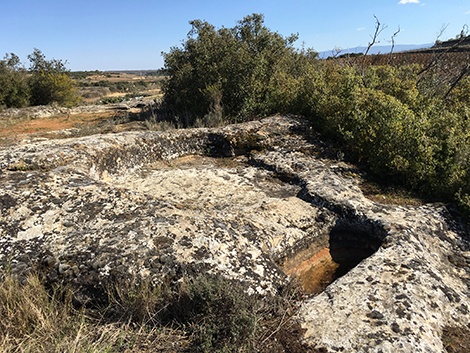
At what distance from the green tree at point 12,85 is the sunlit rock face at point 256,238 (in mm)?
19565

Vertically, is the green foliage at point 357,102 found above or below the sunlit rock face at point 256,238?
above

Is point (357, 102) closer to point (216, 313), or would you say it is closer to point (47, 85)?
point (216, 313)

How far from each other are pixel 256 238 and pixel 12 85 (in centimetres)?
2368

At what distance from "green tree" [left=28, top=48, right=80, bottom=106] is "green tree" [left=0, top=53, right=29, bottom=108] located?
2.43ft

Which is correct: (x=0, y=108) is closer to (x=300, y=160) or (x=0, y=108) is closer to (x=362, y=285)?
(x=300, y=160)

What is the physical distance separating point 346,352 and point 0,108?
20191 millimetres

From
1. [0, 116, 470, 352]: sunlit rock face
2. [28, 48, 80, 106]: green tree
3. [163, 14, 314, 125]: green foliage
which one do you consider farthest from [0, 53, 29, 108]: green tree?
[0, 116, 470, 352]: sunlit rock face

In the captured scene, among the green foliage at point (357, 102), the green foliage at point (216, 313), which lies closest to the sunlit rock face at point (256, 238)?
the green foliage at point (216, 313)

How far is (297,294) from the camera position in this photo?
2586 mm

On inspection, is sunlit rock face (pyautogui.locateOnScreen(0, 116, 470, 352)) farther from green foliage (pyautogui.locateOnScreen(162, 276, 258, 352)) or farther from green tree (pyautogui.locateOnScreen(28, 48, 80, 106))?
green tree (pyautogui.locateOnScreen(28, 48, 80, 106))

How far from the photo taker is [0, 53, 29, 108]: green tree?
1914 cm

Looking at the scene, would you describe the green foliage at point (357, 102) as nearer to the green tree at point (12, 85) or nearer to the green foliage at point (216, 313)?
the green foliage at point (216, 313)

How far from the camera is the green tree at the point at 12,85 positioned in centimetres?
1914

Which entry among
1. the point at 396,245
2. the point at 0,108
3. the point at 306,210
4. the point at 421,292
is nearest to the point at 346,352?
the point at 421,292
